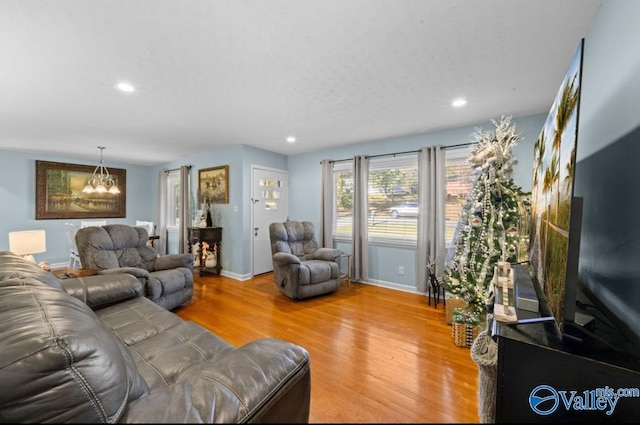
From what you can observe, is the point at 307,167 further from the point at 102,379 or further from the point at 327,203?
the point at 102,379

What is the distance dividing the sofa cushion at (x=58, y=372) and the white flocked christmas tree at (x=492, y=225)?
232 cm

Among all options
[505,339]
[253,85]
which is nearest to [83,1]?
[253,85]

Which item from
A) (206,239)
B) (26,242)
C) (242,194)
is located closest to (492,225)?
(242,194)

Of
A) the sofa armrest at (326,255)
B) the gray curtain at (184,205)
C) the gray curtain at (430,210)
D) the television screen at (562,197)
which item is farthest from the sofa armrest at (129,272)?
the gray curtain at (430,210)

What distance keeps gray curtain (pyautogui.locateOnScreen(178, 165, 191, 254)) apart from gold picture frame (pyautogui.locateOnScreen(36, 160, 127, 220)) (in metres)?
2.03

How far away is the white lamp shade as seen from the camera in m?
2.88

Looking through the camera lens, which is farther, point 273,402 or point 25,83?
point 25,83

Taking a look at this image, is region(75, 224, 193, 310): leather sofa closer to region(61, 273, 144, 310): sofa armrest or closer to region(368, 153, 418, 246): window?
region(61, 273, 144, 310): sofa armrest

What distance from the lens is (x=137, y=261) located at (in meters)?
3.27

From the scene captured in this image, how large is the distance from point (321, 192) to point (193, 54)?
2.98 meters

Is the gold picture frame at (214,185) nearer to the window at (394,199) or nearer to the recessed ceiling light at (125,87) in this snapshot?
the recessed ceiling light at (125,87)

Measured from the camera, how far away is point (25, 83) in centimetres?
223

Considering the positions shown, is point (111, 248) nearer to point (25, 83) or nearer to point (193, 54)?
point (25, 83)

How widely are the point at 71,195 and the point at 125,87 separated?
15.3 ft
